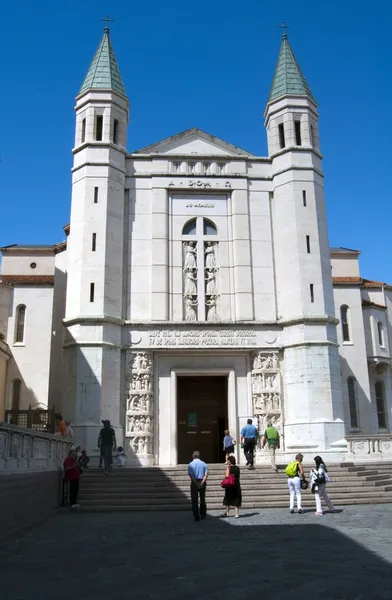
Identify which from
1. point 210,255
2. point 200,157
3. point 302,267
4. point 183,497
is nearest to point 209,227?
point 210,255

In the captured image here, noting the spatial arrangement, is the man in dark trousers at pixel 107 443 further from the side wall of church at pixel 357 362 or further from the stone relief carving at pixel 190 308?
the side wall of church at pixel 357 362

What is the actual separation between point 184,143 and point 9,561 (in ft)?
74.8

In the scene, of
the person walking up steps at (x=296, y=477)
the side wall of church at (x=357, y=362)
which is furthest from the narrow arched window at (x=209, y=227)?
the person walking up steps at (x=296, y=477)

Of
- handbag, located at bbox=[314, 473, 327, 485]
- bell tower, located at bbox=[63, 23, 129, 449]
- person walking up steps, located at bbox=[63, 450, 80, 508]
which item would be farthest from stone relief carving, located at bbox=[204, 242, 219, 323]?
handbag, located at bbox=[314, 473, 327, 485]

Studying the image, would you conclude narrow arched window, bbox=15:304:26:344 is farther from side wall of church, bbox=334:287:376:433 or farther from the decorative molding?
side wall of church, bbox=334:287:376:433

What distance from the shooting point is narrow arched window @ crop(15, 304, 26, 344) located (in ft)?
111

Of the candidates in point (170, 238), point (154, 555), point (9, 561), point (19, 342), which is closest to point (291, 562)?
point (154, 555)

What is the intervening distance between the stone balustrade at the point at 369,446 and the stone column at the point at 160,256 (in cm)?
947

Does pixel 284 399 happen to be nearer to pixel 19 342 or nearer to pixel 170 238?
pixel 170 238

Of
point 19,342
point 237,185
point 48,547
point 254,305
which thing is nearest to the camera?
point 48,547

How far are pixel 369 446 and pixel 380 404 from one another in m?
13.6

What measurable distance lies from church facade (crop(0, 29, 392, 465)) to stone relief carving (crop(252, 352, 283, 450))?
0.20ft

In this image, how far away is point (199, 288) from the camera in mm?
26828

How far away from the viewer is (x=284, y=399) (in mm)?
25297
